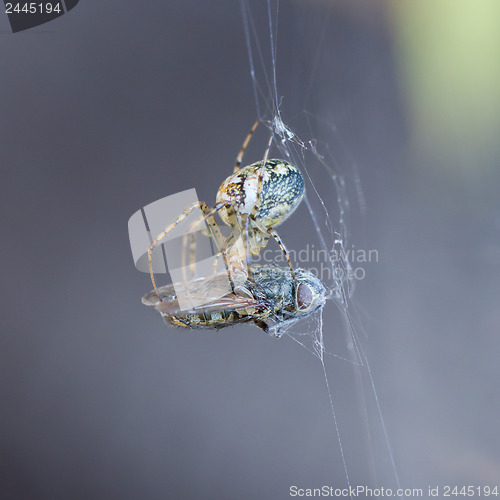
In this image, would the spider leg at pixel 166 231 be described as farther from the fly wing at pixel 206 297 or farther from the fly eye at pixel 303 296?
the fly eye at pixel 303 296

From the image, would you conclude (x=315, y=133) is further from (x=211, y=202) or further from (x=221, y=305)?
(x=221, y=305)

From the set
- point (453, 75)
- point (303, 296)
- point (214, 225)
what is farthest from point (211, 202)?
point (453, 75)

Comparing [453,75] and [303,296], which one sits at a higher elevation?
[453,75]

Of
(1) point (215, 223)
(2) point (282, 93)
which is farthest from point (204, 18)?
(1) point (215, 223)

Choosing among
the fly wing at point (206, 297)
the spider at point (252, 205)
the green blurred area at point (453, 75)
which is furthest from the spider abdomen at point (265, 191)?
the green blurred area at point (453, 75)

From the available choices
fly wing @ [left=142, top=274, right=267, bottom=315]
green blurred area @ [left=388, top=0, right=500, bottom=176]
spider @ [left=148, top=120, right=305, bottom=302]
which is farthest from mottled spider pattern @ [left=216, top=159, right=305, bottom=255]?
green blurred area @ [left=388, top=0, right=500, bottom=176]

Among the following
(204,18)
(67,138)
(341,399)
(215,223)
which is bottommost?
(341,399)

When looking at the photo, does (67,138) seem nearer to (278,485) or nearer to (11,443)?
(11,443)
